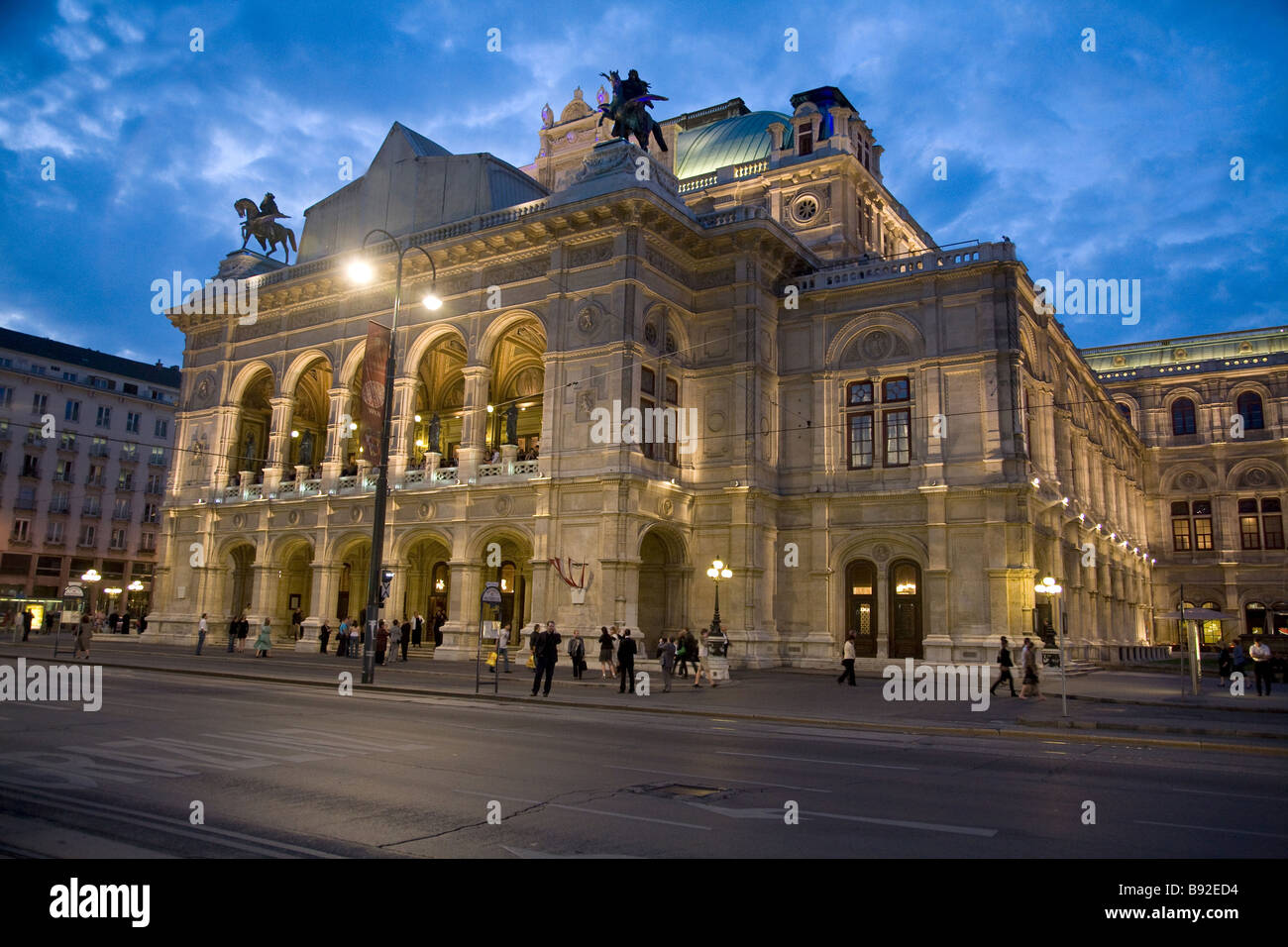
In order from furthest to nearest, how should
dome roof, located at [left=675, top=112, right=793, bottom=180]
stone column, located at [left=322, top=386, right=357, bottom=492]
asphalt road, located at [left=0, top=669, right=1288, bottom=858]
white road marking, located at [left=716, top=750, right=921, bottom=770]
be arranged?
dome roof, located at [left=675, top=112, right=793, bottom=180], stone column, located at [left=322, top=386, right=357, bottom=492], white road marking, located at [left=716, top=750, right=921, bottom=770], asphalt road, located at [left=0, top=669, right=1288, bottom=858]

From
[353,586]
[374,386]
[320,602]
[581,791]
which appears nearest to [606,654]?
[374,386]

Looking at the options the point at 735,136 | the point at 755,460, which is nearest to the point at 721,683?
the point at 755,460

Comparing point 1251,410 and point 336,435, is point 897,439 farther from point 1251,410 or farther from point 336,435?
point 1251,410

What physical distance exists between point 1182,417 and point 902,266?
130ft

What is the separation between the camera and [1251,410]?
6062 cm

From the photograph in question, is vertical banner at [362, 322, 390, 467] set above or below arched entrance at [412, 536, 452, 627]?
above

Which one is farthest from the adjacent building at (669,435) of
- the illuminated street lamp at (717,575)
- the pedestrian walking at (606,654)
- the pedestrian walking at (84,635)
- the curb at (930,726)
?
the pedestrian walking at (84,635)

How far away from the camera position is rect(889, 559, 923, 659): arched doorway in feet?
108

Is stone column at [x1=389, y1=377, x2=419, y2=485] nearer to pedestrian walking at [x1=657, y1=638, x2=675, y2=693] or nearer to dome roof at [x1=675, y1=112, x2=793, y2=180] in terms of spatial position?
pedestrian walking at [x1=657, y1=638, x2=675, y2=693]

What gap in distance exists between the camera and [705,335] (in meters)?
35.7

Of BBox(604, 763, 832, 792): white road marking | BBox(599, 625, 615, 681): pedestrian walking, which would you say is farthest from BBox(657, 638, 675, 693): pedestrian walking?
BBox(604, 763, 832, 792): white road marking

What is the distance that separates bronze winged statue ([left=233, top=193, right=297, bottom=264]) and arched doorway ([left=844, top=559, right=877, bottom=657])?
31.7m

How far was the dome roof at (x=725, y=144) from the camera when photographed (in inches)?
1945
